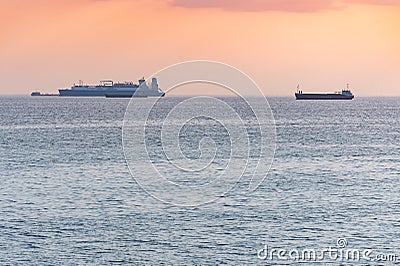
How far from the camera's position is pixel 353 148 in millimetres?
108250

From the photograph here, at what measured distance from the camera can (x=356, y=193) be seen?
64312mm

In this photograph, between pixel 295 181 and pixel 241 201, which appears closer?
pixel 241 201

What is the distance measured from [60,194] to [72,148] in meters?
43.2

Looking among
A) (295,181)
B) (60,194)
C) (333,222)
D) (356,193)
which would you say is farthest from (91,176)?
(333,222)

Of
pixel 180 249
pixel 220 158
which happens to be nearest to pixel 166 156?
pixel 220 158

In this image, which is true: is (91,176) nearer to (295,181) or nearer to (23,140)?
(295,181)

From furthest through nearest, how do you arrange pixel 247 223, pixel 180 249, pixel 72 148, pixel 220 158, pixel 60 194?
pixel 72 148 < pixel 220 158 < pixel 60 194 < pixel 247 223 < pixel 180 249

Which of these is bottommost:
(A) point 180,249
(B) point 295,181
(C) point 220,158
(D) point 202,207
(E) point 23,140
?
(A) point 180,249

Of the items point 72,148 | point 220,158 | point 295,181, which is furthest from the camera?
point 72,148

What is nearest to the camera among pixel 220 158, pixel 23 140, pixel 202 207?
pixel 202 207

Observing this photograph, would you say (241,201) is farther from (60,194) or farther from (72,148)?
(72,148)

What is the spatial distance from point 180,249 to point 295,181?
26.6m

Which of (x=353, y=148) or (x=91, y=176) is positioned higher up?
(x=353, y=148)

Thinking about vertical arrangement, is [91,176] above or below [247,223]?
above
